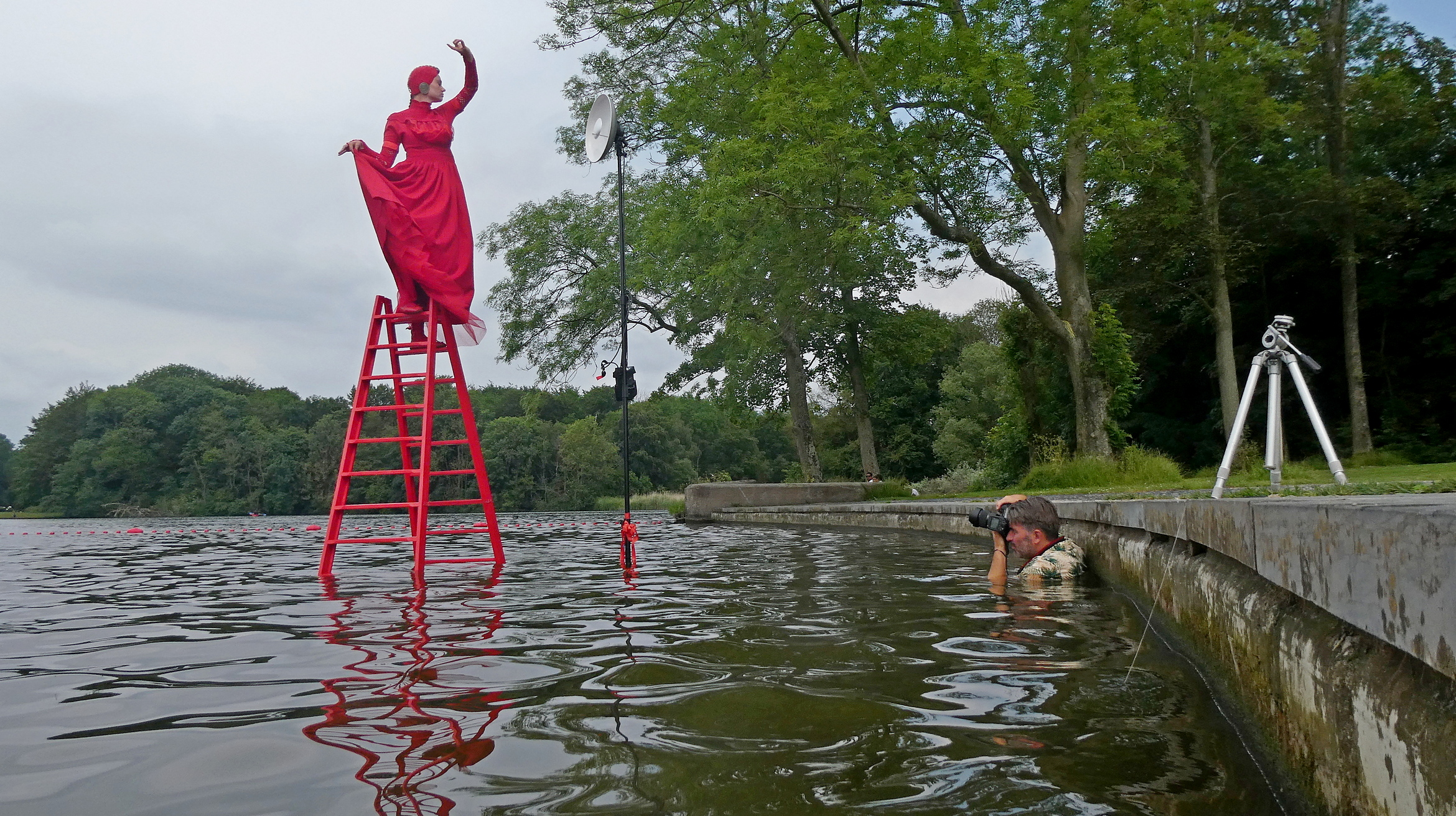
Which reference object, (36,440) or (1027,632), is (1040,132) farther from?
(36,440)

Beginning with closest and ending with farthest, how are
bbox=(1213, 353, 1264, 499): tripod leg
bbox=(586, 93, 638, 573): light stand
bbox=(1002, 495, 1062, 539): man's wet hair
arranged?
1. bbox=(1213, 353, 1264, 499): tripod leg
2. bbox=(1002, 495, 1062, 539): man's wet hair
3. bbox=(586, 93, 638, 573): light stand

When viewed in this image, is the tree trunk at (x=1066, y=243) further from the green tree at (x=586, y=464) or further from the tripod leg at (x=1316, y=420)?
the green tree at (x=586, y=464)

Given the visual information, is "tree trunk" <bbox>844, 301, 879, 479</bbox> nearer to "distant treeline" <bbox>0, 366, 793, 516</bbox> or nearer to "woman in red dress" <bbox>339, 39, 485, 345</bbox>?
"woman in red dress" <bbox>339, 39, 485, 345</bbox>

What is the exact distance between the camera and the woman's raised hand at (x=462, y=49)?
333 inches

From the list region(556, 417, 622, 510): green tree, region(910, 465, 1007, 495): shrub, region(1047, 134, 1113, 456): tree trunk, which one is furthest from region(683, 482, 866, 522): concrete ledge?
region(556, 417, 622, 510): green tree

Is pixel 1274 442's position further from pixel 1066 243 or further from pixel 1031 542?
pixel 1066 243

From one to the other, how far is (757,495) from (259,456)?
220ft

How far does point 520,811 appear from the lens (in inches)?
78.3

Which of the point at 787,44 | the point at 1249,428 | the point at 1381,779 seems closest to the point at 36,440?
the point at 787,44

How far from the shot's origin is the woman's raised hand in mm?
8453

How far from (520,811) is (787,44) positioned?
56.7 feet

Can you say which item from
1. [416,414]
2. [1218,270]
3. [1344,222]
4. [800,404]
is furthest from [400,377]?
[1344,222]

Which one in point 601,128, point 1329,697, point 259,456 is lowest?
point 1329,697

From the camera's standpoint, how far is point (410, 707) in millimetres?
2941
